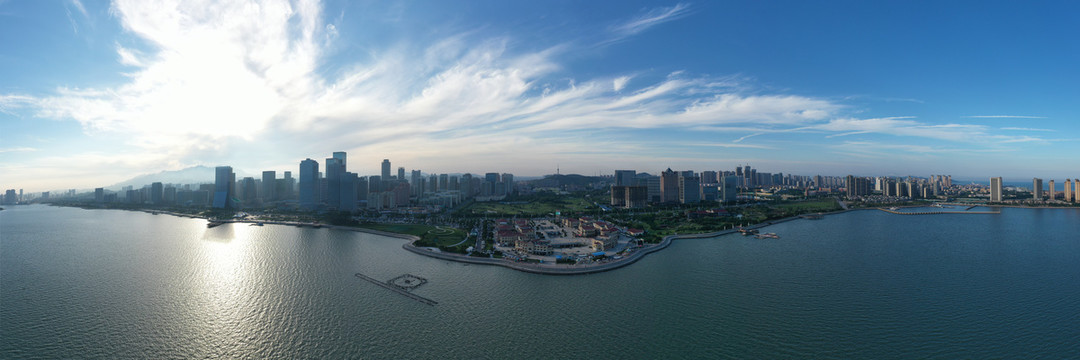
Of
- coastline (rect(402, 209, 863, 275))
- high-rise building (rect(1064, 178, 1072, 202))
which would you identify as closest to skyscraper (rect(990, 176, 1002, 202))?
high-rise building (rect(1064, 178, 1072, 202))

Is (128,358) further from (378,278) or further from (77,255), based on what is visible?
(77,255)

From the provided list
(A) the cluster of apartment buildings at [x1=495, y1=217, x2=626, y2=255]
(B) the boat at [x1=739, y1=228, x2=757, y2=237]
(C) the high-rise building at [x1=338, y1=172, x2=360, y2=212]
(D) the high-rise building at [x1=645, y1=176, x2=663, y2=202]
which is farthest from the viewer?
(D) the high-rise building at [x1=645, y1=176, x2=663, y2=202]

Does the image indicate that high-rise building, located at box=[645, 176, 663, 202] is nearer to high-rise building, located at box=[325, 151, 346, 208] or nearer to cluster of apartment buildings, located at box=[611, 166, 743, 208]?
cluster of apartment buildings, located at box=[611, 166, 743, 208]

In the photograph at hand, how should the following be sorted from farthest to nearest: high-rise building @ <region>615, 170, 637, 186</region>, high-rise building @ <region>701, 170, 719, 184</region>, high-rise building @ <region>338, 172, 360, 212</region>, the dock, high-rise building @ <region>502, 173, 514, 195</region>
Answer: high-rise building @ <region>701, 170, 719, 184</region> → high-rise building @ <region>615, 170, 637, 186</region> → high-rise building @ <region>502, 173, 514, 195</region> → high-rise building @ <region>338, 172, 360, 212</region> → the dock

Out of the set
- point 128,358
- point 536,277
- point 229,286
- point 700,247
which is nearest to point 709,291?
point 536,277

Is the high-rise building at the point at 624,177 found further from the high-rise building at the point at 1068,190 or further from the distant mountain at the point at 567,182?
the high-rise building at the point at 1068,190

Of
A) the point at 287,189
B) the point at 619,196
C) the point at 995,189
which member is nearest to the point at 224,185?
the point at 287,189

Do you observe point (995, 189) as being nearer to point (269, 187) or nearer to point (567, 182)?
point (567, 182)
